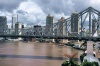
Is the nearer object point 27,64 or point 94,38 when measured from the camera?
point 27,64

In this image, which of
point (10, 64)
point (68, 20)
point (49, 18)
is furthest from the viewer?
point (49, 18)

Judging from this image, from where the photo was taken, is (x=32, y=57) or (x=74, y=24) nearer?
(x=32, y=57)

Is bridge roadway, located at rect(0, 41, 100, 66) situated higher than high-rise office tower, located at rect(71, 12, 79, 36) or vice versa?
high-rise office tower, located at rect(71, 12, 79, 36)

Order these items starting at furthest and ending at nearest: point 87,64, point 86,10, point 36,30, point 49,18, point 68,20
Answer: point 49,18 < point 36,30 < point 68,20 < point 86,10 < point 87,64

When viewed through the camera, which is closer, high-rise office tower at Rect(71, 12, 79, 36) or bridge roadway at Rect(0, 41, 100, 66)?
bridge roadway at Rect(0, 41, 100, 66)

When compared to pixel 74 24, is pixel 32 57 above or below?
below

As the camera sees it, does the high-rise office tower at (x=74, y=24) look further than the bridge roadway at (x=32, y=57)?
Yes

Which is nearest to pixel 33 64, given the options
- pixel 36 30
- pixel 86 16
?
pixel 86 16

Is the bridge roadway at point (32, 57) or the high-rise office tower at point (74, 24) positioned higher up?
the high-rise office tower at point (74, 24)

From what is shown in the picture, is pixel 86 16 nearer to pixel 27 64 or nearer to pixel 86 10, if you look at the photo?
pixel 86 10

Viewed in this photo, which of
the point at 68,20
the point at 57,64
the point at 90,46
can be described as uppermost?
the point at 68,20

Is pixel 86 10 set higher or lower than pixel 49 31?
higher
